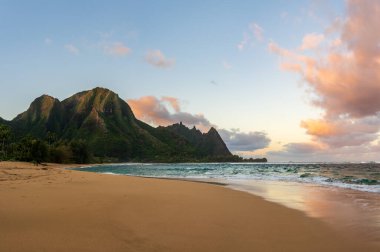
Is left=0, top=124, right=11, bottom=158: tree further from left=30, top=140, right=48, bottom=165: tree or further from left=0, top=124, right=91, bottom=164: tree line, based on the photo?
left=30, top=140, right=48, bottom=165: tree

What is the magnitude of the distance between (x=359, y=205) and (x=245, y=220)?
19.7ft

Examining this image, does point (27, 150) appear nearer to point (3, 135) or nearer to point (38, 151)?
point (38, 151)

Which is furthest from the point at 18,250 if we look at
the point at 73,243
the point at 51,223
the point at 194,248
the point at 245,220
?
the point at 245,220

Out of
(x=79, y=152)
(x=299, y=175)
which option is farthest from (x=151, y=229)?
(x=79, y=152)

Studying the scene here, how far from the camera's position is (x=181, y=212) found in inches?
320

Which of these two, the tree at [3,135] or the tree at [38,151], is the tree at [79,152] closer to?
the tree at [38,151]

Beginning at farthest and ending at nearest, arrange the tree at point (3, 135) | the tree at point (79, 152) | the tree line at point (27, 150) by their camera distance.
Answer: the tree at point (79, 152) < the tree at point (3, 135) < the tree line at point (27, 150)

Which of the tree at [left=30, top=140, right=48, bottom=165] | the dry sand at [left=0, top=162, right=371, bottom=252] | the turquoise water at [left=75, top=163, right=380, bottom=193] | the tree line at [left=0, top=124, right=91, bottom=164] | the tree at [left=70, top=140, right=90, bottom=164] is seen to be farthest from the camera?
the tree at [left=70, top=140, right=90, bottom=164]

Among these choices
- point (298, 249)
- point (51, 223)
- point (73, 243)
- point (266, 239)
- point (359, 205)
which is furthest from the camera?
point (359, 205)

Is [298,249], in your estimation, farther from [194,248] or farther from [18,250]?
[18,250]

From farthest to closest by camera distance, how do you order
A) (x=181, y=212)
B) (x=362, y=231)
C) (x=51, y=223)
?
(x=181, y=212), (x=362, y=231), (x=51, y=223)

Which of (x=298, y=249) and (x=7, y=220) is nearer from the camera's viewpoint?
(x=298, y=249)

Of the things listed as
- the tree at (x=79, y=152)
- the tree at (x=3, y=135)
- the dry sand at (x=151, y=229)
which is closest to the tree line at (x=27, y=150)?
the tree at (x=3, y=135)

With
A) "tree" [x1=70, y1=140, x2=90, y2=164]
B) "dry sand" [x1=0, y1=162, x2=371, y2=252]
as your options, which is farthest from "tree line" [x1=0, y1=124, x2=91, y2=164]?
"dry sand" [x1=0, y1=162, x2=371, y2=252]
